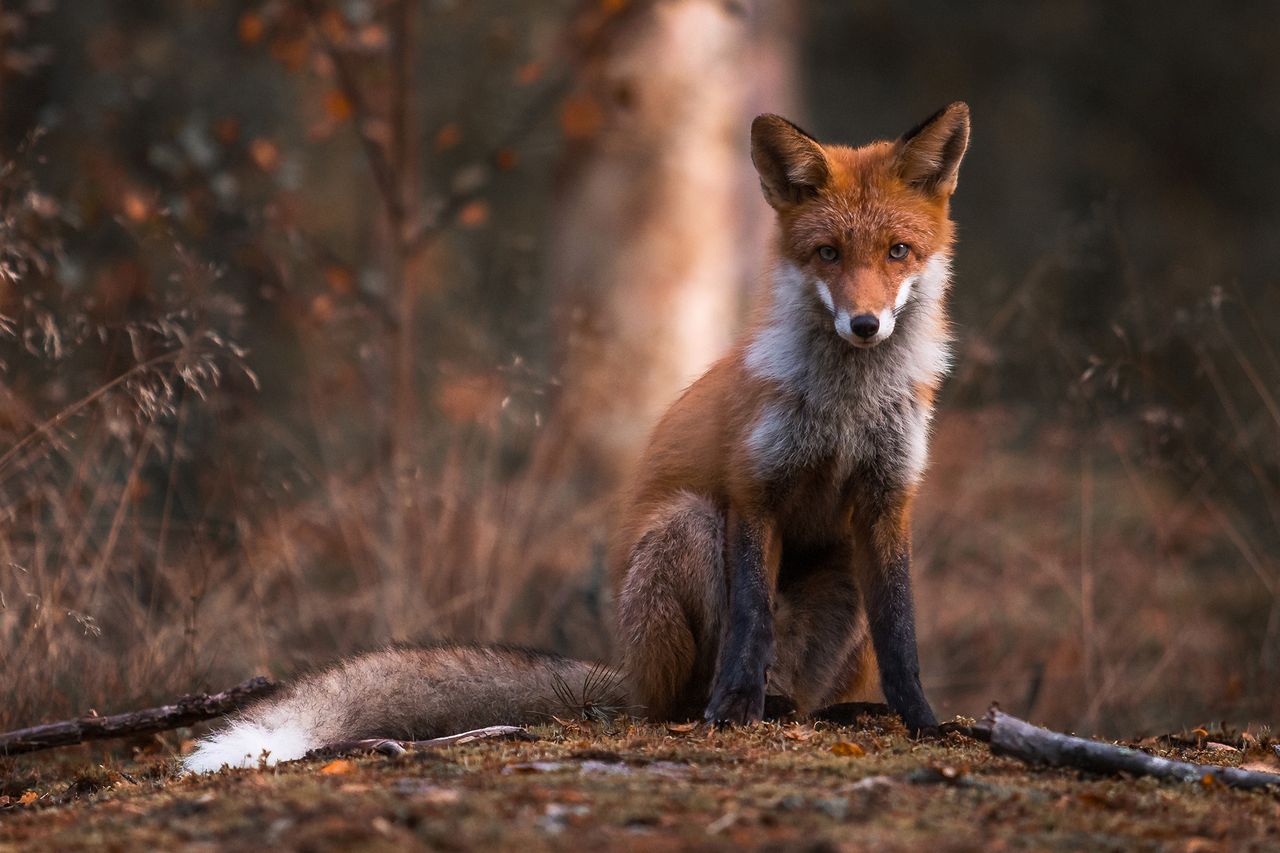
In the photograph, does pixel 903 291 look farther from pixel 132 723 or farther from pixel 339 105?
pixel 339 105

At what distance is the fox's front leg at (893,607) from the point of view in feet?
11.4

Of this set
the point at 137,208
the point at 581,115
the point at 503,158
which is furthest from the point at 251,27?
the point at 581,115

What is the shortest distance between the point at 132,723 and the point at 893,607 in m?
2.15

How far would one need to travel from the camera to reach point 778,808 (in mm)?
2398

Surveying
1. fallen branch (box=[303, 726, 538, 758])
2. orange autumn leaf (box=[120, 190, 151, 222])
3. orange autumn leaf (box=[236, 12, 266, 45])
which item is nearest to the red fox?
fallen branch (box=[303, 726, 538, 758])

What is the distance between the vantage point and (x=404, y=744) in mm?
3180

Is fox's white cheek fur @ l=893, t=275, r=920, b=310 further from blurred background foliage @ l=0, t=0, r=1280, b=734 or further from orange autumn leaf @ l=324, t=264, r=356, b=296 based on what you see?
orange autumn leaf @ l=324, t=264, r=356, b=296

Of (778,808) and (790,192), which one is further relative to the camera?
(790,192)

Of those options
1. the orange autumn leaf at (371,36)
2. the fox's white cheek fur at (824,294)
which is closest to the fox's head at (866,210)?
the fox's white cheek fur at (824,294)

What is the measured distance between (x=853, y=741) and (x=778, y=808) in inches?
31.7

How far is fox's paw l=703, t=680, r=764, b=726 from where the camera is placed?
335cm

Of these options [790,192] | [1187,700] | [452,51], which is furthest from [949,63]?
[790,192]

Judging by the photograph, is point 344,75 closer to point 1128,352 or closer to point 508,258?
point 508,258

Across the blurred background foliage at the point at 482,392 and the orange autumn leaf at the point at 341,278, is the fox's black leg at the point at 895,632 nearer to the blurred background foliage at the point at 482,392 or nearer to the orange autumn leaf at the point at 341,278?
the blurred background foliage at the point at 482,392
